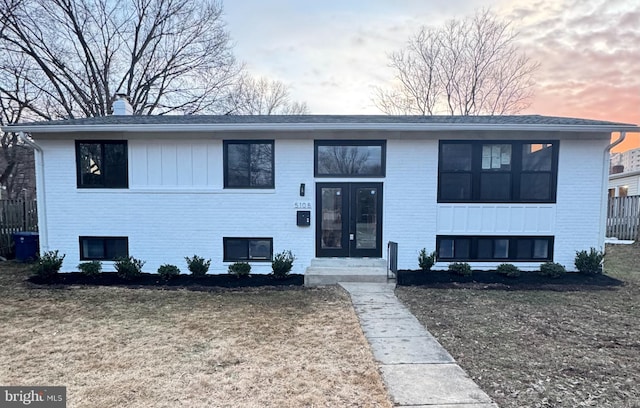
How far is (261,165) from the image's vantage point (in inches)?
305

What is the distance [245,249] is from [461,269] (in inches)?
199

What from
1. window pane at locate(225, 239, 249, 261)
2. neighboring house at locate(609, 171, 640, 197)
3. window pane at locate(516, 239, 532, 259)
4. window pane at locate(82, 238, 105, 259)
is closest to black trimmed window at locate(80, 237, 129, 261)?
window pane at locate(82, 238, 105, 259)

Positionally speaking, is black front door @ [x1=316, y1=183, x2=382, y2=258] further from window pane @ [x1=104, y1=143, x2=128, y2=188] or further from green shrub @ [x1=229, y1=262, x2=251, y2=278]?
window pane @ [x1=104, y1=143, x2=128, y2=188]

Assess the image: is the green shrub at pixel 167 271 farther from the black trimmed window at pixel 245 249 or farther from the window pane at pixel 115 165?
the window pane at pixel 115 165

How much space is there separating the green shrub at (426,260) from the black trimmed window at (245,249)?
11.8ft

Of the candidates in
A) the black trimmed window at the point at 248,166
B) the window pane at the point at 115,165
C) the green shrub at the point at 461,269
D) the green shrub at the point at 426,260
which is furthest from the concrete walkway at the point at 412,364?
the window pane at the point at 115,165

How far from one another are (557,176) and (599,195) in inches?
42.0

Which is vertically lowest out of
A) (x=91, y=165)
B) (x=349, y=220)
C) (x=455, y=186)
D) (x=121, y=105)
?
(x=349, y=220)

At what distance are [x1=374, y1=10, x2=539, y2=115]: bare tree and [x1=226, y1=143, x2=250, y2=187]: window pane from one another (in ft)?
47.2

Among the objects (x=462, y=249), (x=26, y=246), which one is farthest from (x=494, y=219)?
(x=26, y=246)

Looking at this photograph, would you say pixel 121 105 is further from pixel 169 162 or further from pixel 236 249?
pixel 236 249

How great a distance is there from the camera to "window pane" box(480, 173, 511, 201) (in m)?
7.75

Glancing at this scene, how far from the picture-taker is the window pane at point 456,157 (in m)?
7.72

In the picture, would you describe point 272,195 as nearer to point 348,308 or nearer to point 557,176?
point 348,308
